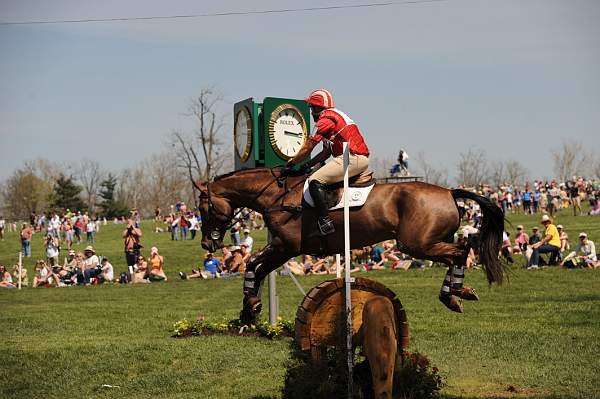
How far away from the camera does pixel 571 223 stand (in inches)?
1570

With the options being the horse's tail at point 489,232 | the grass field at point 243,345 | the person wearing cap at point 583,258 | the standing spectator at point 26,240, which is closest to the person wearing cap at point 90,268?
the grass field at point 243,345

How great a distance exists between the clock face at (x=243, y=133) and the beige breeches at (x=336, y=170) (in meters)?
4.16

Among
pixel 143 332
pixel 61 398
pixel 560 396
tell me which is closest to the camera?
pixel 560 396

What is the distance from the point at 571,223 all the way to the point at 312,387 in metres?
34.7

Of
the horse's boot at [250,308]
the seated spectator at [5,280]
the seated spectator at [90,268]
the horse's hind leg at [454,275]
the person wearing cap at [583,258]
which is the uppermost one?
the horse's hind leg at [454,275]

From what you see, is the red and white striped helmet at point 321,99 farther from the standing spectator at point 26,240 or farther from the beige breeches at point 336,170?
the standing spectator at point 26,240

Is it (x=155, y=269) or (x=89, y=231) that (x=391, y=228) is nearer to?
(x=155, y=269)

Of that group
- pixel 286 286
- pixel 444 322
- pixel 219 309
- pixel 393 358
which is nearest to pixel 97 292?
pixel 286 286

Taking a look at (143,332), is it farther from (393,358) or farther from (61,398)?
(393,358)

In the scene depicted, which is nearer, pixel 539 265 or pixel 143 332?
pixel 143 332

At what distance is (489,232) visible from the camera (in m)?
8.88

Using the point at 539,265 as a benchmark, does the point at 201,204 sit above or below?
above

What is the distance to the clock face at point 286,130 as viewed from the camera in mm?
12797

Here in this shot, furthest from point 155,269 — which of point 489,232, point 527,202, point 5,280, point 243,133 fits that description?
point 527,202
